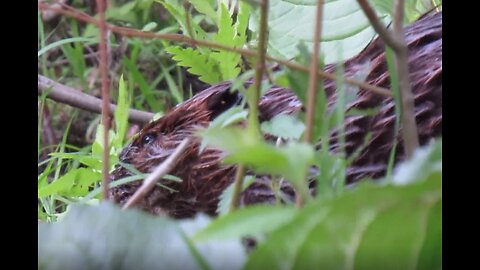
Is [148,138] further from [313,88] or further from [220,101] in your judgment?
[313,88]

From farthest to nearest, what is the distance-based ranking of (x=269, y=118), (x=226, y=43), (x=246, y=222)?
(x=226, y=43), (x=269, y=118), (x=246, y=222)

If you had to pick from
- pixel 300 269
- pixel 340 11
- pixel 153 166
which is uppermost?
pixel 340 11

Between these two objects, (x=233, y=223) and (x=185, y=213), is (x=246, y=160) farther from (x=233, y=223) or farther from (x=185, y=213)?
(x=185, y=213)

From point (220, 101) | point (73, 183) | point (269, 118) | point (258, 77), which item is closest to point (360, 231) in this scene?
point (258, 77)

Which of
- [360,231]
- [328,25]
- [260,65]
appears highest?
[328,25]

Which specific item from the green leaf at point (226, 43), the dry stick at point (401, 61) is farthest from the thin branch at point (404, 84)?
the green leaf at point (226, 43)

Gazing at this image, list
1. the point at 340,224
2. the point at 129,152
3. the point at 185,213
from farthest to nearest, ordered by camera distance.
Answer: the point at 129,152 < the point at 185,213 < the point at 340,224

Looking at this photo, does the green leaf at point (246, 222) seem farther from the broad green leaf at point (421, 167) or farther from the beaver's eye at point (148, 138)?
the beaver's eye at point (148, 138)
